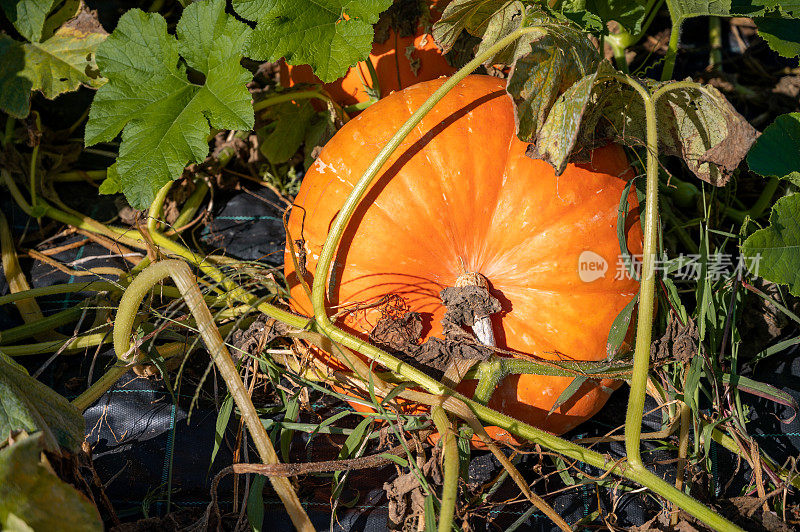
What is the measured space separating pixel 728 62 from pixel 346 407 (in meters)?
1.85

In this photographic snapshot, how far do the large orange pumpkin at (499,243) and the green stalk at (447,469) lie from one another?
163 mm

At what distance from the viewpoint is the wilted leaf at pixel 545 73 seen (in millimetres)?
1295

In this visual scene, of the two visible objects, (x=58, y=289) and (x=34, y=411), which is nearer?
(x=34, y=411)

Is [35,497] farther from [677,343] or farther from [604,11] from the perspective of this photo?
[604,11]

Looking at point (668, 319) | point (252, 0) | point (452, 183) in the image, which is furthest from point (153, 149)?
point (668, 319)

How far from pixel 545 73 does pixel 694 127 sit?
40 cm

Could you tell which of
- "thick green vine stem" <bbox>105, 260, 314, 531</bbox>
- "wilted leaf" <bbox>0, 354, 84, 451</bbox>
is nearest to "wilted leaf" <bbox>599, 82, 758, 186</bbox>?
"thick green vine stem" <bbox>105, 260, 314, 531</bbox>

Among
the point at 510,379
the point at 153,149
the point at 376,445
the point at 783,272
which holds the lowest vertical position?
the point at 376,445

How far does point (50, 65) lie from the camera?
188cm

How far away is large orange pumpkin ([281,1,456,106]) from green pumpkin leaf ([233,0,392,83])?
0.87 feet

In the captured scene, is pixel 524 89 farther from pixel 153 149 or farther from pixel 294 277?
pixel 153 149

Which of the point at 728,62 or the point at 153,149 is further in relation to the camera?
the point at 728,62

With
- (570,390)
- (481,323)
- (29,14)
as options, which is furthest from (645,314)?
(29,14)

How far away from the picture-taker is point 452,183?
4.72ft
